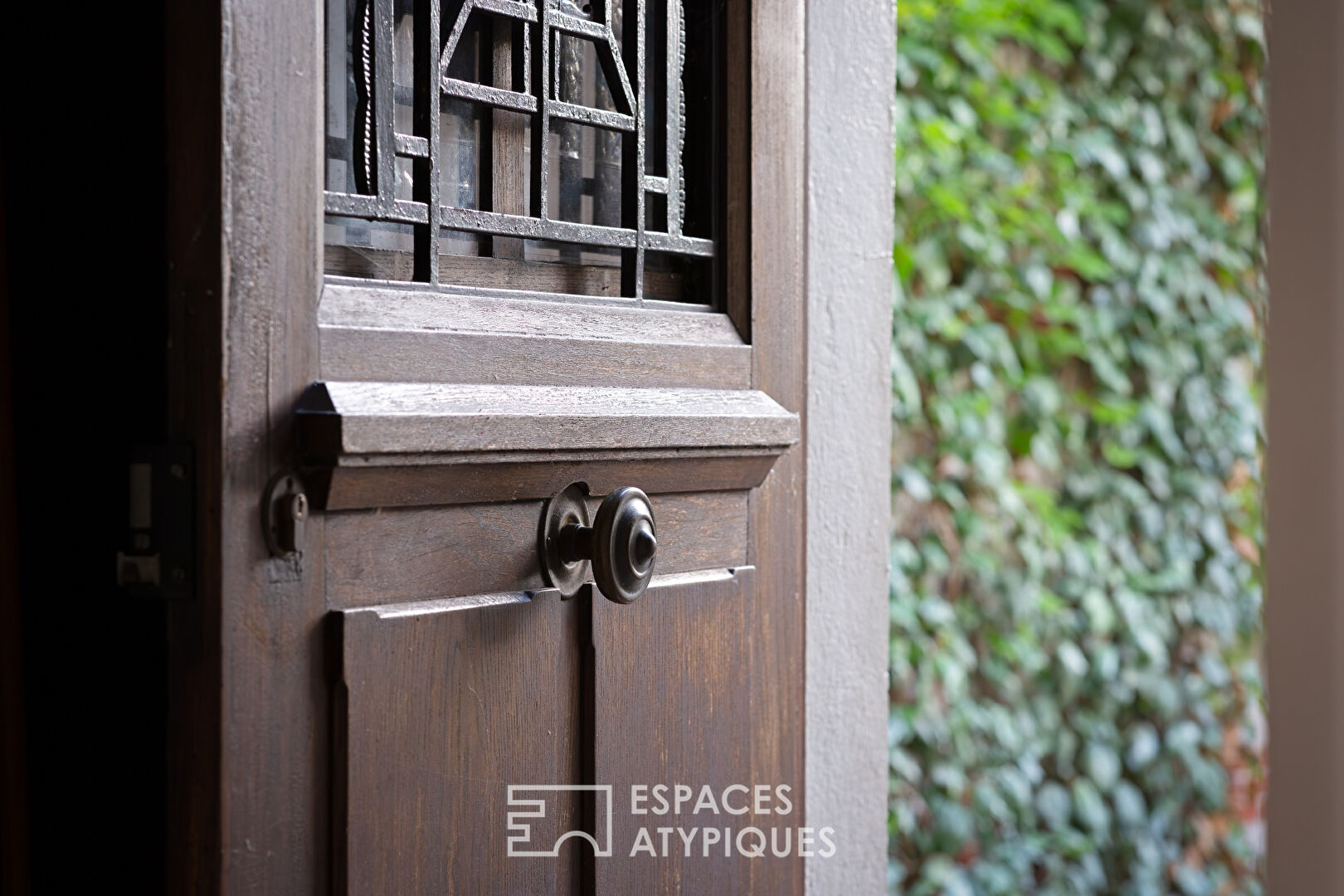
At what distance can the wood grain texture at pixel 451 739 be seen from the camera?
570 millimetres

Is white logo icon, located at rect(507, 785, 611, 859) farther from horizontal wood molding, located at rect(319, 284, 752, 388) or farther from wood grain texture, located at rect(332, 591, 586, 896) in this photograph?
horizontal wood molding, located at rect(319, 284, 752, 388)

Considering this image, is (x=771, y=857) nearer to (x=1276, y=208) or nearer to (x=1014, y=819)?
(x=1276, y=208)

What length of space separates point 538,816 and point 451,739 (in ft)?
0.27

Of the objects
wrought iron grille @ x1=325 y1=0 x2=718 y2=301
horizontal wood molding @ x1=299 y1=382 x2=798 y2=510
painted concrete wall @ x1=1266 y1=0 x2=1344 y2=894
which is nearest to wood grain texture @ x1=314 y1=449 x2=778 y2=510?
horizontal wood molding @ x1=299 y1=382 x2=798 y2=510

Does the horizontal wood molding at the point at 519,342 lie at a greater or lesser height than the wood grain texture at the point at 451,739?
greater

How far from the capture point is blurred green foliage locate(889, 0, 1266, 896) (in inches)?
75.0

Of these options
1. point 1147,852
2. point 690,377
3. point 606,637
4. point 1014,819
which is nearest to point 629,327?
point 690,377

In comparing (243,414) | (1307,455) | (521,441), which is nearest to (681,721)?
(521,441)

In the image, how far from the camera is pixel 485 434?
599 mm

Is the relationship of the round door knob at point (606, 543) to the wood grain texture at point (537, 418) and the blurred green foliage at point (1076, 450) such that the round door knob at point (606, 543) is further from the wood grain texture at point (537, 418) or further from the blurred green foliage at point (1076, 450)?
the blurred green foliage at point (1076, 450)

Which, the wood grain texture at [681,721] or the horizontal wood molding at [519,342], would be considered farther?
the wood grain texture at [681,721]

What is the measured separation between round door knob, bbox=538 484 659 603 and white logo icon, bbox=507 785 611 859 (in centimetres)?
11
